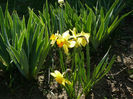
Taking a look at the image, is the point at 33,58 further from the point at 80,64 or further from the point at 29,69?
the point at 80,64

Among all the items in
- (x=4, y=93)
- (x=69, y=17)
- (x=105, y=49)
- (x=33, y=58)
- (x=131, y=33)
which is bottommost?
(x=4, y=93)

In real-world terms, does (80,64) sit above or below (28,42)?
below

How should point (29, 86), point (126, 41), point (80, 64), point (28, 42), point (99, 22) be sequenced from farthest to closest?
point (126, 41), point (99, 22), point (29, 86), point (28, 42), point (80, 64)

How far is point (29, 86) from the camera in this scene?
1.55 meters

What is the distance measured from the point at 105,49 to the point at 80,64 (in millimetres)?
812

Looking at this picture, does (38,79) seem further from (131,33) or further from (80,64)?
(131,33)

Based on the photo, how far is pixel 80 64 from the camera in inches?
48.8

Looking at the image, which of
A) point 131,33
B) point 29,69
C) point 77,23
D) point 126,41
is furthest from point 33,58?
point 131,33

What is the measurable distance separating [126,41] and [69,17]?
821mm

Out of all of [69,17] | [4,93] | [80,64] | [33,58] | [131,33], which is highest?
[69,17]

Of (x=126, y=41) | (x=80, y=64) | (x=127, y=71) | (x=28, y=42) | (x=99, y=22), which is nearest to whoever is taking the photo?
(x=80, y=64)

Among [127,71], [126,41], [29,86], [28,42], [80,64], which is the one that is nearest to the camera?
[80,64]

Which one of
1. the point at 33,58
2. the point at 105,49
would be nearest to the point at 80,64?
the point at 33,58

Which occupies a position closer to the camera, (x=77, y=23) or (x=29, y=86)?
(x=29, y=86)
